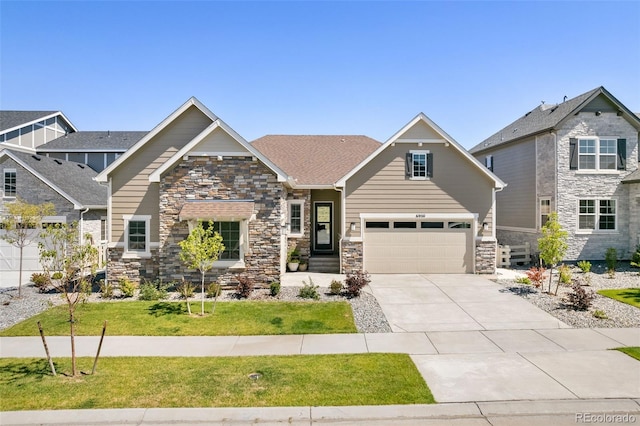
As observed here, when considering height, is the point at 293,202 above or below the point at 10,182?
below

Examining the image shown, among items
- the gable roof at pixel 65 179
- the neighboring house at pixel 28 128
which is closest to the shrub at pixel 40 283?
the gable roof at pixel 65 179

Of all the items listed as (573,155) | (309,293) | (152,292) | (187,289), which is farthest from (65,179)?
(573,155)

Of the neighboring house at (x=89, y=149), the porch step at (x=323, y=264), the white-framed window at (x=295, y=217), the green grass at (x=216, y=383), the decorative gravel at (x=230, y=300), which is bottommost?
the green grass at (x=216, y=383)

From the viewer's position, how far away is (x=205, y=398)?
6031 mm

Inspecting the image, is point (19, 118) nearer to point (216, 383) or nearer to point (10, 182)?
point (10, 182)

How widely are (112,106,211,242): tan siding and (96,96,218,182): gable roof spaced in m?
0.16

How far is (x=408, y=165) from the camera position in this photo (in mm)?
16281

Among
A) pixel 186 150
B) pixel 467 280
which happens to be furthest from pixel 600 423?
pixel 186 150

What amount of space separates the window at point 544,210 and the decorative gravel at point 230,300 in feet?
40.2

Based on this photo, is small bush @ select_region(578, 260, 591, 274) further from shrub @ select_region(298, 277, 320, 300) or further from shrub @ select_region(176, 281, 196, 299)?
shrub @ select_region(176, 281, 196, 299)

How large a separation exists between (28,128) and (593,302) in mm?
47655

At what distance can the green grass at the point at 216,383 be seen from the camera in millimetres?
5949

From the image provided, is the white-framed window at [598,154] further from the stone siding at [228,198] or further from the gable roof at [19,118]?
the gable roof at [19,118]

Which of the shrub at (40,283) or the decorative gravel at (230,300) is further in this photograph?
the shrub at (40,283)
